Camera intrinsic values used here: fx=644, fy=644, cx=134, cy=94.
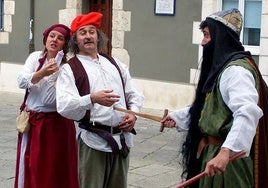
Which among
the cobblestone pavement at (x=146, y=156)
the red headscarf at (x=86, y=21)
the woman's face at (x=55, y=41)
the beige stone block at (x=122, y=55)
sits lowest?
the cobblestone pavement at (x=146, y=156)

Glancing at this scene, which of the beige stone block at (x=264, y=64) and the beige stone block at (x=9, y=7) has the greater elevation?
the beige stone block at (x=9, y=7)

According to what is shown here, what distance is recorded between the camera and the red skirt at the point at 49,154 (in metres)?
4.95

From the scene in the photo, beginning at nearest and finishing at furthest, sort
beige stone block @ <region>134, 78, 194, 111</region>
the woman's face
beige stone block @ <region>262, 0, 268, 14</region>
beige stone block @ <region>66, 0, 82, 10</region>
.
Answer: the woman's face, beige stone block @ <region>262, 0, 268, 14</region>, beige stone block @ <region>134, 78, 194, 111</region>, beige stone block @ <region>66, 0, 82, 10</region>

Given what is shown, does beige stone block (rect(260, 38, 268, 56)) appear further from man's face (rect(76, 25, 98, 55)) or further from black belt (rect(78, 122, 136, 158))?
black belt (rect(78, 122, 136, 158))

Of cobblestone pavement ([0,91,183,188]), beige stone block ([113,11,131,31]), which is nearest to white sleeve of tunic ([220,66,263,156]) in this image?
cobblestone pavement ([0,91,183,188])

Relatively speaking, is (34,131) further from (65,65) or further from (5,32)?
(5,32)

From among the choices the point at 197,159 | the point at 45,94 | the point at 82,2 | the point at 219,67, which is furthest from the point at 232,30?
the point at 82,2

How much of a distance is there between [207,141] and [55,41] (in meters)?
1.70

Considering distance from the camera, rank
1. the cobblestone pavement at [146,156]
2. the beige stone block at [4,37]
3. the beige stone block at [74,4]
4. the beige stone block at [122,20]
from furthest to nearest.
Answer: the beige stone block at [4,37] < the beige stone block at [74,4] < the beige stone block at [122,20] < the cobblestone pavement at [146,156]

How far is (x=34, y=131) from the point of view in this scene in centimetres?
499

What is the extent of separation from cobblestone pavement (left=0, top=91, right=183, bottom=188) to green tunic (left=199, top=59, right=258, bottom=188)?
2831 millimetres

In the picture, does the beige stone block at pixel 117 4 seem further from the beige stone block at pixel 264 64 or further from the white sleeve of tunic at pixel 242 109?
the white sleeve of tunic at pixel 242 109

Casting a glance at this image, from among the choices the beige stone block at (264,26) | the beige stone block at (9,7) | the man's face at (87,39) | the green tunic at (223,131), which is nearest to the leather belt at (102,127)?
the man's face at (87,39)

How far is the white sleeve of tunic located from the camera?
10.8 ft
